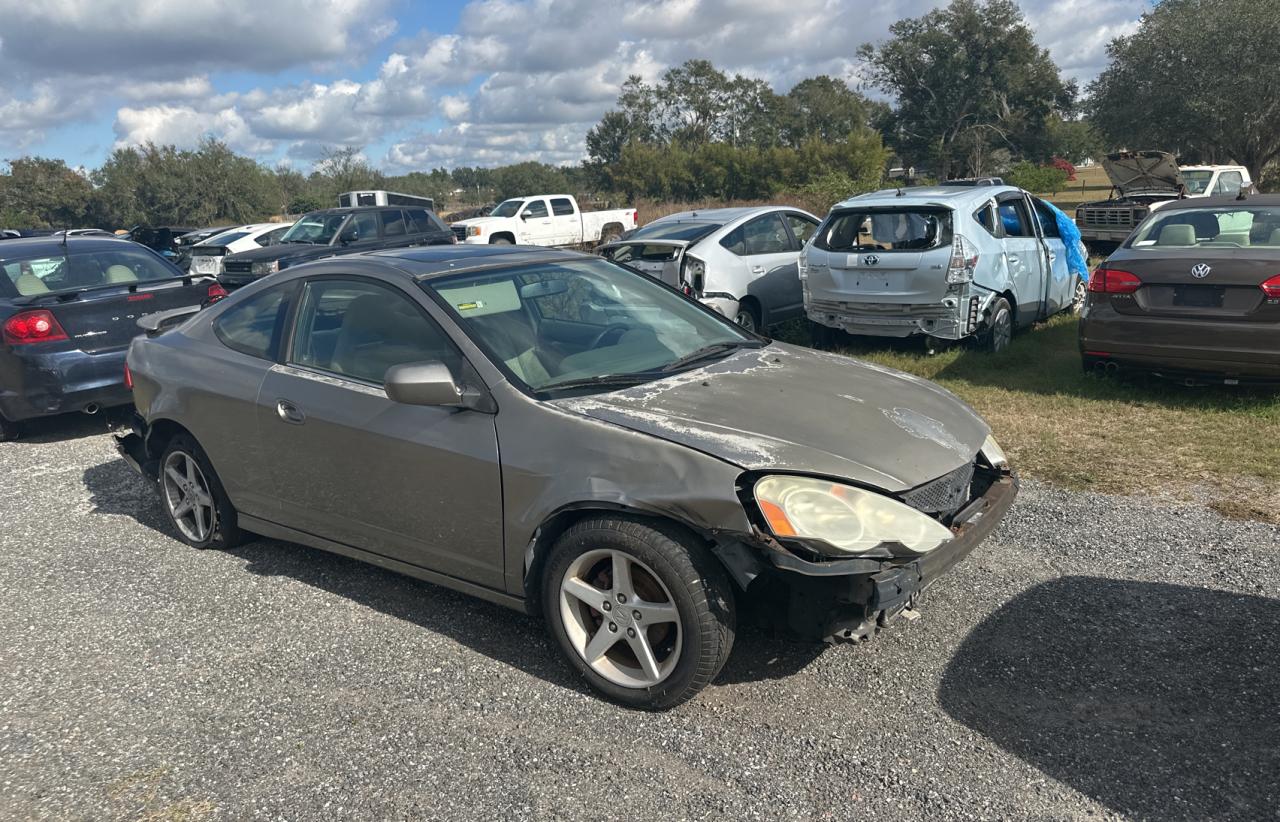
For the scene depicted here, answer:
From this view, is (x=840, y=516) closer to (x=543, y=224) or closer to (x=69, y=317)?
(x=69, y=317)

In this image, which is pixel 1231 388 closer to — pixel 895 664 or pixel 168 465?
pixel 895 664

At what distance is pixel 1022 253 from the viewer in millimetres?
9273

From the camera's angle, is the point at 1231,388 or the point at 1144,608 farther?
the point at 1231,388

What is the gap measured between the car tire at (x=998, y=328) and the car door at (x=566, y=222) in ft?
58.5

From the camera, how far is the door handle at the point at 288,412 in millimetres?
4156

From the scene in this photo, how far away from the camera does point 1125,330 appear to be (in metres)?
7.08

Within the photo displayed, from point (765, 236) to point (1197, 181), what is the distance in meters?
13.4

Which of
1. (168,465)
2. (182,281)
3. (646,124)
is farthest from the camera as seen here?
(646,124)

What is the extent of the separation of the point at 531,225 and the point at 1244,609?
2278 cm

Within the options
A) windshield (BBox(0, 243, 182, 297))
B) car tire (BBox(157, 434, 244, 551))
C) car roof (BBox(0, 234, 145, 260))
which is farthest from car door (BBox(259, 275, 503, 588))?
car roof (BBox(0, 234, 145, 260))

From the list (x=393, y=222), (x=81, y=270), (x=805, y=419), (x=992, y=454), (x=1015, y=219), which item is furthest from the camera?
(x=393, y=222)

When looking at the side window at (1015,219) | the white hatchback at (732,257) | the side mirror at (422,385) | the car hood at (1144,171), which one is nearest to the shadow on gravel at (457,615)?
the side mirror at (422,385)

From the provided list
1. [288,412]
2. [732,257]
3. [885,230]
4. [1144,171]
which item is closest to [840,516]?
[288,412]

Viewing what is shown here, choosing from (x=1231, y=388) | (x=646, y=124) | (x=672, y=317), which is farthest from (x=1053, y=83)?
(x=672, y=317)
